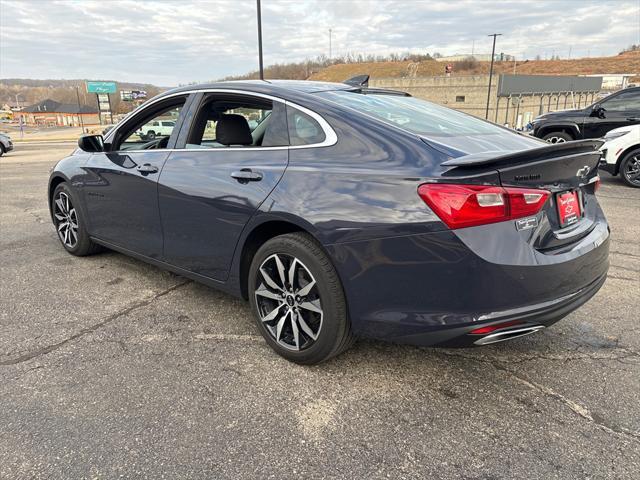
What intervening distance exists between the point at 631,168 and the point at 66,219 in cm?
942

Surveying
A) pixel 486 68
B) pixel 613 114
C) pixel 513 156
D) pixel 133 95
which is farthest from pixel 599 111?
pixel 486 68

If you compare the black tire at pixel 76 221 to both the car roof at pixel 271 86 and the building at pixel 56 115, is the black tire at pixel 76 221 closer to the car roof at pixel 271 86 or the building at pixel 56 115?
the car roof at pixel 271 86

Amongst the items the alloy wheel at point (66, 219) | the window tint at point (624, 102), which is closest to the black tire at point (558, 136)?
the window tint at point (624, 102)

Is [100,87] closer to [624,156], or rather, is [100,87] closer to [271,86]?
[624,156]

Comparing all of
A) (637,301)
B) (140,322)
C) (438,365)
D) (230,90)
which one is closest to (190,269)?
(140,322)

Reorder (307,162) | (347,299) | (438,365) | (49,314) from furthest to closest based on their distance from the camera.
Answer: (49,314) → (438,365) → (307,162) → (347,299)

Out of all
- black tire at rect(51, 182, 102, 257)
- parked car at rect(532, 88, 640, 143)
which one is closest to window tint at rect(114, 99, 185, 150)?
black tire at rect(51, 182, 102, 257)

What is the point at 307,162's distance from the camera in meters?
2.74

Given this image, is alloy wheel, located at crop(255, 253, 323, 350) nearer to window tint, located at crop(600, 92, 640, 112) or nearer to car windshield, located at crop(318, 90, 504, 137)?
car windshield, located at crop(318, 90, 504, 137)

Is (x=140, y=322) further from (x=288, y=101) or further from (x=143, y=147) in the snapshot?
(x=288, y=101)

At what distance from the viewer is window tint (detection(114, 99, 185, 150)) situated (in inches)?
150

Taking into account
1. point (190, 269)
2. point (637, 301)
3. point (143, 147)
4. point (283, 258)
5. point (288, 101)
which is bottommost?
point (637, 301)

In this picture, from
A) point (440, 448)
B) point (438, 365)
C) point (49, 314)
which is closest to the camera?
point (440, 448)

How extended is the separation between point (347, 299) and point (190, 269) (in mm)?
1458
